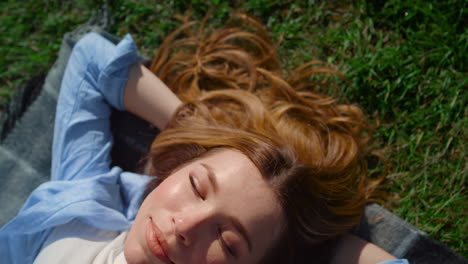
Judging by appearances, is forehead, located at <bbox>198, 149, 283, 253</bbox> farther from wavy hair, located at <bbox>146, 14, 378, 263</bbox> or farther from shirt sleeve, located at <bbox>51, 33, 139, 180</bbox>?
shirt sleeve, located at <bbox>51, 33, 139, 180</bbox>

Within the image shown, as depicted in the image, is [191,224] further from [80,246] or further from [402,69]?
[402,69]

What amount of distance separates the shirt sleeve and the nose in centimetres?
80

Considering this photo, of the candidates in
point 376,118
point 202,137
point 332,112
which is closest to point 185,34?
point 202,137

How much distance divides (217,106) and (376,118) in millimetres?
1047

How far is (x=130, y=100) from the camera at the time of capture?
7.50 feet

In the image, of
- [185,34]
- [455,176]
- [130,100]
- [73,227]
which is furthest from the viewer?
[185,34]

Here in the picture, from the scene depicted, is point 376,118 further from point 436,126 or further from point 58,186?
point 58,186

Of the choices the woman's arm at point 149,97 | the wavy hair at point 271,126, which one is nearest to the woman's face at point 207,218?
the wavy hair at point 271,126

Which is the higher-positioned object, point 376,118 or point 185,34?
point 185,34

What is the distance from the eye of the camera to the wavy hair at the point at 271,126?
2.03 m

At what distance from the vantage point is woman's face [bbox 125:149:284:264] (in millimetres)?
1682

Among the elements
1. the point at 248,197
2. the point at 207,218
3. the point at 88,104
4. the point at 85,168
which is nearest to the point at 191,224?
the point at 207,218

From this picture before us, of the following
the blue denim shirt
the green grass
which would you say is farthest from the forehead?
the green grass

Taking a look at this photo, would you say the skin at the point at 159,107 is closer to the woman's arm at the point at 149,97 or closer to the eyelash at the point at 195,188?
the woman's arm at the point at 149,97
